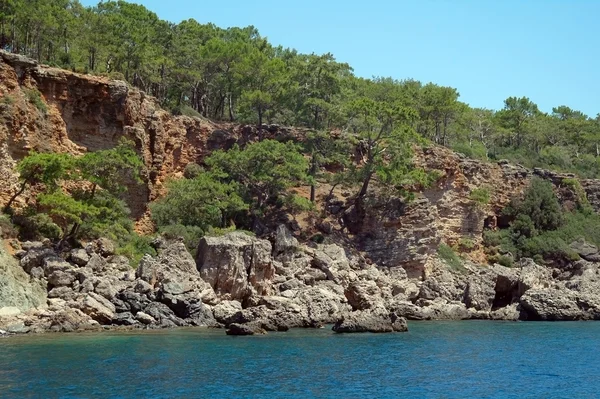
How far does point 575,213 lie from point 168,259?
160 feet

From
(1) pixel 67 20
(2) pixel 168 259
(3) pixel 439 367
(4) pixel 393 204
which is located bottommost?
(3) pixel 439 367

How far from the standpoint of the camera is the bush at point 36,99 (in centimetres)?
4919

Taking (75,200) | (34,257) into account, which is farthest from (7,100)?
(34,257)

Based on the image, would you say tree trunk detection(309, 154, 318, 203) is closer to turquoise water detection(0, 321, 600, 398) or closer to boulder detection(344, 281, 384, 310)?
boulder detection(344, 281, 384, 310)

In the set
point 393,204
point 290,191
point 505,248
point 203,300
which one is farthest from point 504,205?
point 203,300

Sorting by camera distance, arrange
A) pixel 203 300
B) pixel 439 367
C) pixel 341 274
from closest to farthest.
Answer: pixel 439 367
pixel 203 300
pixel 341 274

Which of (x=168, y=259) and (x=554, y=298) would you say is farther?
(x=554, y=298)

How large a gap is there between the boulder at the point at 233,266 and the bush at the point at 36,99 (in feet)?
49.5

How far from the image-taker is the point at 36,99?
49.6 meters

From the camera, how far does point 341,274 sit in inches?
1948

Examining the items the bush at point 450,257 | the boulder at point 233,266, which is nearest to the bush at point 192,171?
the boulder at point 233,266

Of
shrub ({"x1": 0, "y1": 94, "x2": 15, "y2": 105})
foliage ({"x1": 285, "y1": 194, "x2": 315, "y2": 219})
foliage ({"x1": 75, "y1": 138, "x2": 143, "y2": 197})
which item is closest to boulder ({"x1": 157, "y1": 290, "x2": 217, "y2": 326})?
foliage ({"x1": 75, "y1": 138, "x2": 143, "y2": 197})

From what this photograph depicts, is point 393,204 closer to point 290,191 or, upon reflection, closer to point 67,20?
point 290,191

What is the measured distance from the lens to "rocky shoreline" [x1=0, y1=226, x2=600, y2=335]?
37.6 metres
